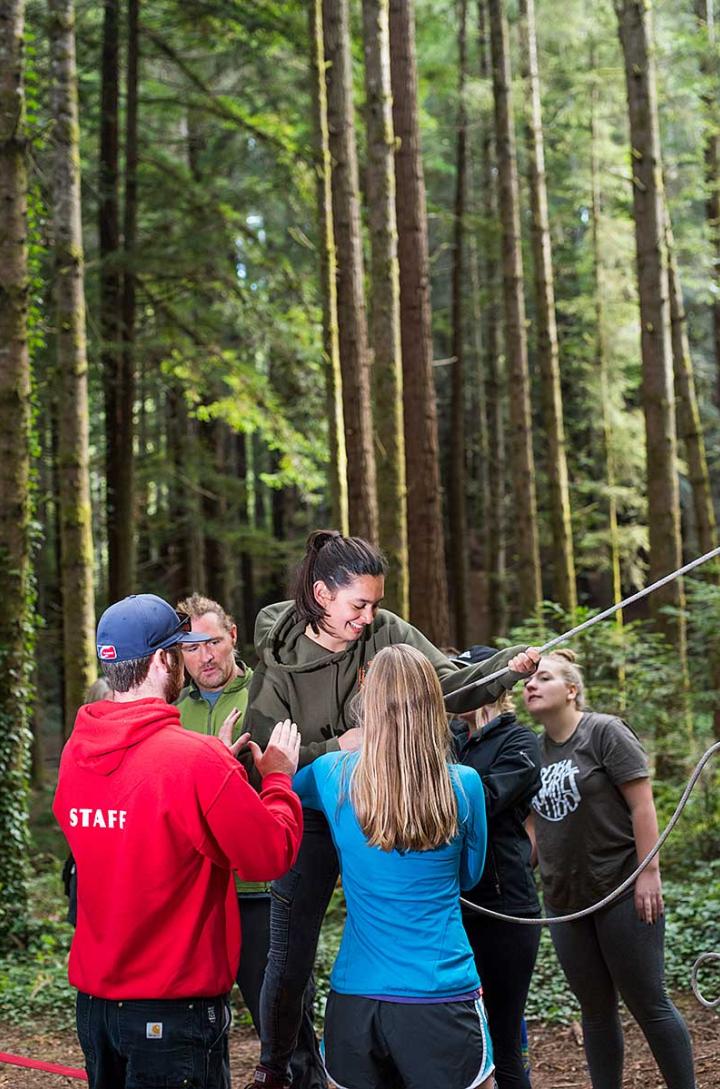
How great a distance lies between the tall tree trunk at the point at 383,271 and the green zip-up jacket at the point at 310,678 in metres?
7.62

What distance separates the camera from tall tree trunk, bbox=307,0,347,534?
39.8ft

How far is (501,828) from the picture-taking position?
4633 mm

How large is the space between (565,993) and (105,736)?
16.6ft

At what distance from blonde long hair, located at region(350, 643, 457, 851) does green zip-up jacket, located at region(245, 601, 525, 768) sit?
2.42ft

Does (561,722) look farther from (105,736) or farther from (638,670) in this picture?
(638,670)

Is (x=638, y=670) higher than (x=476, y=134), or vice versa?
(x=476, y=134)

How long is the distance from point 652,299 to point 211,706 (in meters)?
9.57

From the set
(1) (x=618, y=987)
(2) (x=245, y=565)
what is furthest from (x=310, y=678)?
(2) (x=245, y=565)

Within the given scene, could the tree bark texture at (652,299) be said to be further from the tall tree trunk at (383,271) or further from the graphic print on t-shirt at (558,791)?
the graphic print on t-shirt at (558,791)

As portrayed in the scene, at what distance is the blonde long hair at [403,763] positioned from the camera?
324 cm

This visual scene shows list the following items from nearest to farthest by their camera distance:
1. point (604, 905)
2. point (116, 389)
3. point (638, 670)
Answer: point (604, 905), point (638, 670), point (116, 389)

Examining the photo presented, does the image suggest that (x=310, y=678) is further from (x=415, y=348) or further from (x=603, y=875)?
(x=415, y=348)

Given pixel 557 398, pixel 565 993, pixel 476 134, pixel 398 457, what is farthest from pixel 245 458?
pixel 565 993

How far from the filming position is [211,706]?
5051mm
